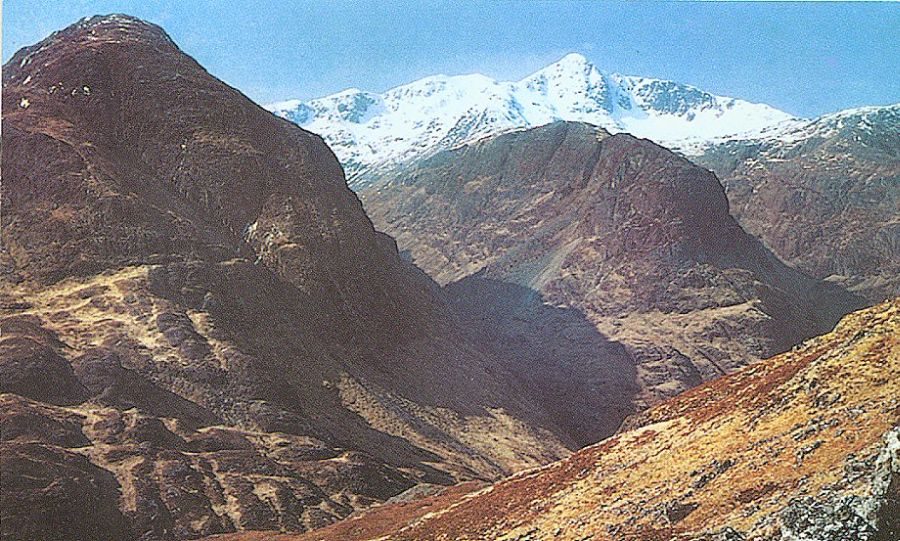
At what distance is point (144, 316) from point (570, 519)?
92.3 m

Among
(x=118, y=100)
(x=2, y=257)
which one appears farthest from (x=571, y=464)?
(x=118, y=100)

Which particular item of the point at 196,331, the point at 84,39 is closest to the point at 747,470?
the point at 196,331

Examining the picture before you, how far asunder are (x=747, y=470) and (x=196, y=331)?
97454 mm

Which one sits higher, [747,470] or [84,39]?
[84,39]

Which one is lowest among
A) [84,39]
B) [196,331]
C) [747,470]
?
[747,470]

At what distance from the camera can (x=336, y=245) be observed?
148 m

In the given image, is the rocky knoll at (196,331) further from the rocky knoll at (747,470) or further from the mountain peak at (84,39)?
the rocky knoll at (747,470)

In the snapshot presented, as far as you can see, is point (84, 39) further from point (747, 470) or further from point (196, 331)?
point (747, 470)

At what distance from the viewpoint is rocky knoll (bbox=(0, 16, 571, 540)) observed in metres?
82.6

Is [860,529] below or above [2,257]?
below

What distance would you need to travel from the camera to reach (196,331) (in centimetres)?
11362

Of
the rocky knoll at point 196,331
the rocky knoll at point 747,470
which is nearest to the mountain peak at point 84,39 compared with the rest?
the rocky knoll at point 196,331

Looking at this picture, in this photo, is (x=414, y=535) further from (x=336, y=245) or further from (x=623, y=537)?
(x=336, y=245)

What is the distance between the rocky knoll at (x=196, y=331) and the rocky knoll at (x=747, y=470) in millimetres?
45431
